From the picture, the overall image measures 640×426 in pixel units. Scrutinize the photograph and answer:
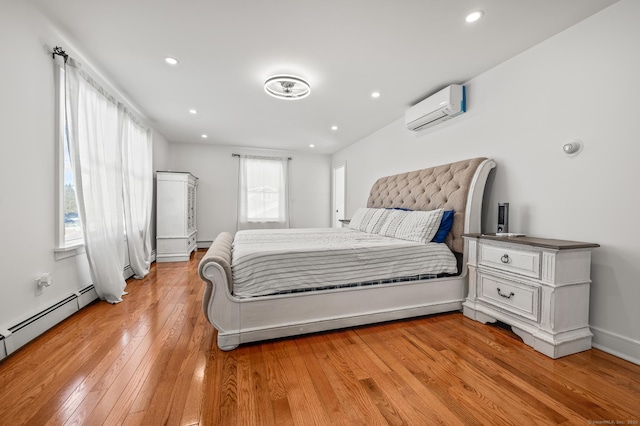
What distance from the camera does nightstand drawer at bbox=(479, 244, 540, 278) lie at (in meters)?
1.78

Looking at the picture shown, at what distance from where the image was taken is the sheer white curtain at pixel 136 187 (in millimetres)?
3221

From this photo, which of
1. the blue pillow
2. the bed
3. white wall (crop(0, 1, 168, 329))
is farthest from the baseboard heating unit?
the blue pillow

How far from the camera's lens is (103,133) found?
2.73m

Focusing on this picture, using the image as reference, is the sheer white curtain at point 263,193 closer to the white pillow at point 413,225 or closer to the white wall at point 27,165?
the white pillow at point 413,225

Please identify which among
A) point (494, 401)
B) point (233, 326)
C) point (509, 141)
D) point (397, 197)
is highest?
point (509, 141)

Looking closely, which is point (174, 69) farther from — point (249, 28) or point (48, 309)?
point (48, 309)

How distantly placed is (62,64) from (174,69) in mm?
840

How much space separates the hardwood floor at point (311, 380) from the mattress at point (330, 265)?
41 cm

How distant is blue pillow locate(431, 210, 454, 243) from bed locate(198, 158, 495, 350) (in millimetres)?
57

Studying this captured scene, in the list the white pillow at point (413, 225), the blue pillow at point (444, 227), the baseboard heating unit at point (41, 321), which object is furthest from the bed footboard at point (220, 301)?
the blue pillow at point (444, 227)

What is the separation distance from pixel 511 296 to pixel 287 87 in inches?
115

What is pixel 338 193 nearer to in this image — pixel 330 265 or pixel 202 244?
pixel 202 244

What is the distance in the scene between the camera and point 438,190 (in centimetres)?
288

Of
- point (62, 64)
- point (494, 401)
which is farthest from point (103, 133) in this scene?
point (494, 401)
